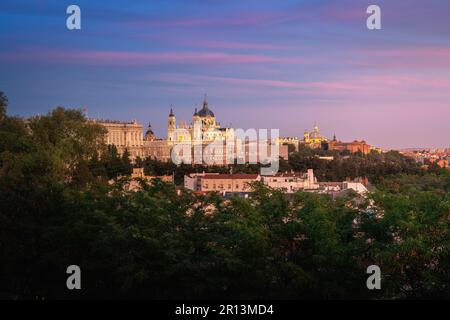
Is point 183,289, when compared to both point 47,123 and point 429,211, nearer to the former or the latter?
point 429,211

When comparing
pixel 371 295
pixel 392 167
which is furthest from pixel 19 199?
pixel 392 167

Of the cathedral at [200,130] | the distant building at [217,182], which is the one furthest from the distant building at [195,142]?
the distant building at [217,182]

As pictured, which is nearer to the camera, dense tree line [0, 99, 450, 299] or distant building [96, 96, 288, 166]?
dense tree line [0, 99, 450, 299]

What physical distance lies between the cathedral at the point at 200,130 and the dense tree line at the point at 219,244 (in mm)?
125655

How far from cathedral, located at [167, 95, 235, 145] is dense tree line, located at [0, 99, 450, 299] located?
126 m

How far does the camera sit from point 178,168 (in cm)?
8944

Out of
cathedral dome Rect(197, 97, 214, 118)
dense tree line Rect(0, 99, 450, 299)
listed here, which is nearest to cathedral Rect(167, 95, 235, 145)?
cathedral dome Rect(197, 97, 214, 118)

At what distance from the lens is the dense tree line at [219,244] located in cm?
1883

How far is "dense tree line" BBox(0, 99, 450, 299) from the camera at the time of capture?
61.8 ft

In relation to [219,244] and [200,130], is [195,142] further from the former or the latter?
[219,244]

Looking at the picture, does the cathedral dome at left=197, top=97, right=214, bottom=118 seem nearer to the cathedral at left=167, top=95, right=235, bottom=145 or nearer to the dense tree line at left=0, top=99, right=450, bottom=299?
the cathedral at left=167, top=95, right=235, bottom=145

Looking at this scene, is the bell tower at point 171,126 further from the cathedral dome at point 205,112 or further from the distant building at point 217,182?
the distant building at point 217,182

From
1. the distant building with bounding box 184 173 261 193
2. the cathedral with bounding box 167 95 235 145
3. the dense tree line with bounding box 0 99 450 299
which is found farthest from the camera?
the cathedral with bounding box 167 95 235 145

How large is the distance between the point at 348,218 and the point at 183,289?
16.0 ft
